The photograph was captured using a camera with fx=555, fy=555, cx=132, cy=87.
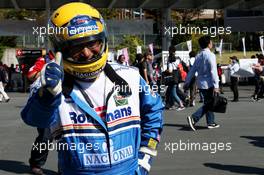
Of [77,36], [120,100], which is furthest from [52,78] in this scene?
[120,100]

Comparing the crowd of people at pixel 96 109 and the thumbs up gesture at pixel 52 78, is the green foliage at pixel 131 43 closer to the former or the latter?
the crowd of people at pixel 96 109

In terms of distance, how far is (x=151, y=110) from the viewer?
335 centimetres

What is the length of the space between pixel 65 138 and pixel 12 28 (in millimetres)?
31412

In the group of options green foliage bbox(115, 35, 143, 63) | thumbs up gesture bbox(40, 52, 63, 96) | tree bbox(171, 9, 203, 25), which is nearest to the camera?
thumbs up gesture bbox(40, 52, 63, 96)

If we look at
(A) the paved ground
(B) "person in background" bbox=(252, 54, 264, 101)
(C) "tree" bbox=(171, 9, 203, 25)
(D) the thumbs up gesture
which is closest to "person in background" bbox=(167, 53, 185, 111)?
(A) the paved ground

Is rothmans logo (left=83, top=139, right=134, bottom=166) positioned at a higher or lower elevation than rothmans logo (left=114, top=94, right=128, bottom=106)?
lower

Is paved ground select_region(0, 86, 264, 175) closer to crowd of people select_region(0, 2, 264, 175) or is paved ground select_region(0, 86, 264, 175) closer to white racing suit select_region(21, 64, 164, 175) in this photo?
crowd of people select_region(0, 2, 264, 175)

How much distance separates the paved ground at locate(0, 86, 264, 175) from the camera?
7859 millimetres

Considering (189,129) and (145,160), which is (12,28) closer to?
(189,129)

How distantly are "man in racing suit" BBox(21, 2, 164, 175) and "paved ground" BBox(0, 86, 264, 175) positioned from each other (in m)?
4.38

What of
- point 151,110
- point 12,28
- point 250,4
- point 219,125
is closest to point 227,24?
point 250,4

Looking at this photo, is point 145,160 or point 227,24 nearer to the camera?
point 145,160

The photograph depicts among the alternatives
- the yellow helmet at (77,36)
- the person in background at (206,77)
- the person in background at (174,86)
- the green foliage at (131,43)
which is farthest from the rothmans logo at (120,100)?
the green foliage at (131,43)

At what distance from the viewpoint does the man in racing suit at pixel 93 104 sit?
9.85 ft
